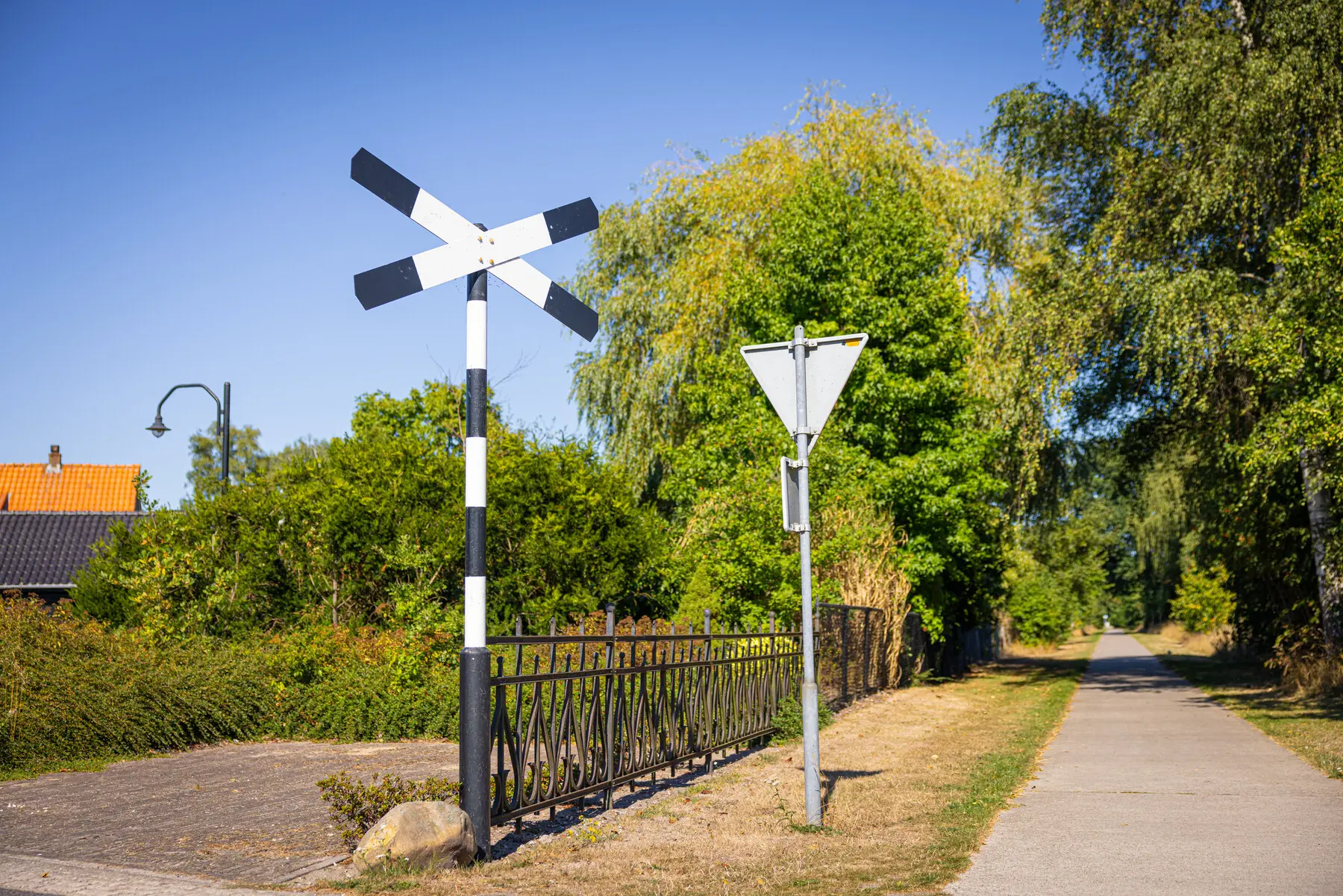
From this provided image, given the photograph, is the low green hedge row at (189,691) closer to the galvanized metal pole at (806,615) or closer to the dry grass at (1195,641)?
the galvanized metal pole at (806,615)

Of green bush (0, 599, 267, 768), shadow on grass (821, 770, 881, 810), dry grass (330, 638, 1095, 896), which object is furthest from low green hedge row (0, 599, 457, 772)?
shadow on grass (821, 770, 881, 810)

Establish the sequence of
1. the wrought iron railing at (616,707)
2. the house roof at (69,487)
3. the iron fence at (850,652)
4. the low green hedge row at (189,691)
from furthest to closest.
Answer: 1. the house roof at (69,487)
2. the iron fence at (850,652)
3. the low green hedge row at (189,691)
4. the wrought iron railing at (616,707)

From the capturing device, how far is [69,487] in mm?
52625

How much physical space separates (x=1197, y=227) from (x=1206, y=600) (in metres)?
25.9

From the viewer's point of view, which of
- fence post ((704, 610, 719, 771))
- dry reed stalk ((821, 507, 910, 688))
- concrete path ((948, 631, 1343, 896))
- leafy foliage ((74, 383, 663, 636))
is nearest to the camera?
concrete path ((948, 631, 1343, 896))

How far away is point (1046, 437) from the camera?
21609 millimetres

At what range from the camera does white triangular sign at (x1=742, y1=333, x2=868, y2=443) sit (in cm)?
786

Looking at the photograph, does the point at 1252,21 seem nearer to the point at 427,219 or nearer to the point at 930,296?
the point at 930,296

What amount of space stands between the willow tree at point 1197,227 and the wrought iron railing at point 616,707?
28.3 feet

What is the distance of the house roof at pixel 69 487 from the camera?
51.4 metres

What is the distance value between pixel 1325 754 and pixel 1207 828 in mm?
Answer: 4751

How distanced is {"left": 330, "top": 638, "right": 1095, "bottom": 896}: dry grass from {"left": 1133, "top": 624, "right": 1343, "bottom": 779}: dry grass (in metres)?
2.81

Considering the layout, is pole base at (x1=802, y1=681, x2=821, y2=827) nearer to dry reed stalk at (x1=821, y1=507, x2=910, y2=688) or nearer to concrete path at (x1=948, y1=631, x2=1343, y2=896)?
concrete path at (x1=948, y1=631, x2=1343, y2=896)

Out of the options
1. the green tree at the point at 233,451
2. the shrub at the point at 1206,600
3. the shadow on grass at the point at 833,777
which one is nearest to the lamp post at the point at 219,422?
the shadow on grass at the point at 833,777
